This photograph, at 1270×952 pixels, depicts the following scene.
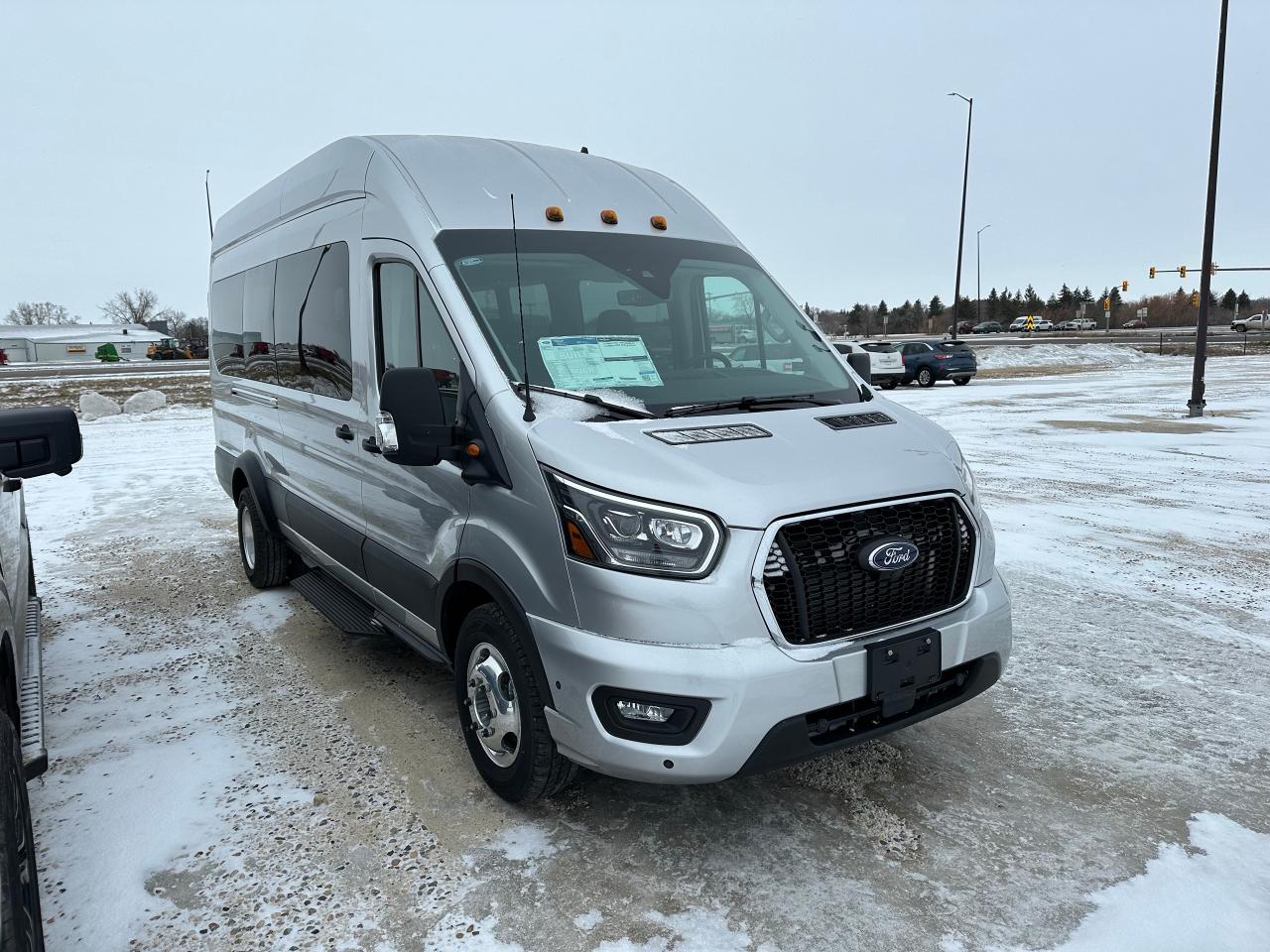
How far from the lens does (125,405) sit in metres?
20.1

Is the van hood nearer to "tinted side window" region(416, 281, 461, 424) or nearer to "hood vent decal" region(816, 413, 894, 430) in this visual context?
"hood vent decal" region(816, 413, 894, 430)

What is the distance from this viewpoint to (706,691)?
2725mm

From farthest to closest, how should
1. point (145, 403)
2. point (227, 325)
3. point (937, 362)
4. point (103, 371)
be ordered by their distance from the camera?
point (103, 371)
point (937, 362)
point (145, 403)
point (227, 325)

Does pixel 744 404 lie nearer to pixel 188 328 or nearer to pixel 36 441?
pixel 36 441

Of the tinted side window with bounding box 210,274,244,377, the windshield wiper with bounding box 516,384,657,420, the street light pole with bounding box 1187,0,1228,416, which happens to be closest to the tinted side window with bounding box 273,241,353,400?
the tinted side window with bounding box 210,274,244,377

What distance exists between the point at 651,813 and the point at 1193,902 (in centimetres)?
181

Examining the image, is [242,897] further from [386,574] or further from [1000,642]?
[1000,642]

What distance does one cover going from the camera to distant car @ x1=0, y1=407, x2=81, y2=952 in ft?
6.30

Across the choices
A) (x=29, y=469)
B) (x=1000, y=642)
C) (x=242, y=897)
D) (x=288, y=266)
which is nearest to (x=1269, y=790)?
(x=1000, y=642)

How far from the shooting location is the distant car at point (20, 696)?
192 centimetres

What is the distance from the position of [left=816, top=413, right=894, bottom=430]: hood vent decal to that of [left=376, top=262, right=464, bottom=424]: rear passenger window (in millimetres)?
1424

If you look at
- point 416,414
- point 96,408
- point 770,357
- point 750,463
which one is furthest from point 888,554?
point 96,408

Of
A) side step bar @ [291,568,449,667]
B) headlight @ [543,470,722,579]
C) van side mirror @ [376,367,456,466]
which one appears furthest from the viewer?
side step bar @ [291,568,449,667]

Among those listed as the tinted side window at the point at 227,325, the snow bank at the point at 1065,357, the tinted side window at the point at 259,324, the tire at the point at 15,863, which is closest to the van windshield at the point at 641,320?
the tire at the point at 15,863
